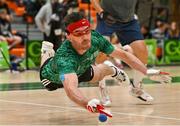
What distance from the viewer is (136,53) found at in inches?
315

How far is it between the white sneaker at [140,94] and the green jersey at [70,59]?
1.28 meters

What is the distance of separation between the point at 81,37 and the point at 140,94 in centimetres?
195

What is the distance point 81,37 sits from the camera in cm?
625

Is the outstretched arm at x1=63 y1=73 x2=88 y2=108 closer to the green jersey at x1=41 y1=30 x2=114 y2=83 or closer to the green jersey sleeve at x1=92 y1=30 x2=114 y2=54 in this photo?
the green jersey at x1=41 y1=30 x2=114 y2=83

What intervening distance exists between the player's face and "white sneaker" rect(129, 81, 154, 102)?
1.80 metres

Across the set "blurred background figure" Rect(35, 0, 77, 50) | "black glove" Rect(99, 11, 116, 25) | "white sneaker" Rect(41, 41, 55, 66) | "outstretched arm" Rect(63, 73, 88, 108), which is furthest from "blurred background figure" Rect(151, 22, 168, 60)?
"outstretched arm" Rect(63, 73, 88, 108)

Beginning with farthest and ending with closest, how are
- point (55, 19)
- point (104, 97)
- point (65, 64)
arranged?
point (55, 19) → point (104, 97) → point (65, 64)

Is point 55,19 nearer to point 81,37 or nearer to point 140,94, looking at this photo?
point 140,94

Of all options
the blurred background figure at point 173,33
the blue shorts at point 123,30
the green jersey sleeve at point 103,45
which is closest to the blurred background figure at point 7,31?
the blurred background figure at point 173,33

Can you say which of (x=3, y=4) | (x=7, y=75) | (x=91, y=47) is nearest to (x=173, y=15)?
(x=3, y=4)

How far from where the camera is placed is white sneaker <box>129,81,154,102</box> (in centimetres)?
779

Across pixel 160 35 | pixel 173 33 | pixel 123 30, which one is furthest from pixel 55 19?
pixel 123 30

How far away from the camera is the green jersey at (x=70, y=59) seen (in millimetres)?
6203

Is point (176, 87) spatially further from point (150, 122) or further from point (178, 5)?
point (178, 5)
